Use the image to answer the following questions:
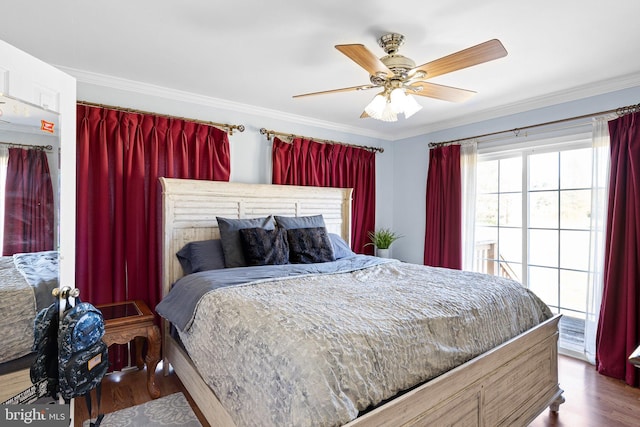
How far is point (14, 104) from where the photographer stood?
130 centimetres

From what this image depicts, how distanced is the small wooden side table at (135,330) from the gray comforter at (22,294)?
2.71 feet

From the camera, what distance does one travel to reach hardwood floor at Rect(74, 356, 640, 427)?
2135 millimetres

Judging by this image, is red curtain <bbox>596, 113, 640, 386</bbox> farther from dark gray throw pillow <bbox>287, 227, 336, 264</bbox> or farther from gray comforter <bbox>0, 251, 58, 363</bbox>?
gray comforter <bbox>0, 251, 58, 363</bbox>

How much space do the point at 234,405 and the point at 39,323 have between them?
0.93 m

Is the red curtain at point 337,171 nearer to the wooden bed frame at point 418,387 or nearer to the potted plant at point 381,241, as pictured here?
the potted plant at point 381,241

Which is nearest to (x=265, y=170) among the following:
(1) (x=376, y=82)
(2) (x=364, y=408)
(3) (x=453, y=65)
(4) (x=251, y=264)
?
(4) (x=251, y=264)

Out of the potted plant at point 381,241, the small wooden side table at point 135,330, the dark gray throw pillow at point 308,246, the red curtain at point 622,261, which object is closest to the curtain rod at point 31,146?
the small wooden side table at point 135,330

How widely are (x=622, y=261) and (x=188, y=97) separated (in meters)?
4.00

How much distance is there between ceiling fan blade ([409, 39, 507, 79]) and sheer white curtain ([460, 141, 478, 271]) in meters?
2.08

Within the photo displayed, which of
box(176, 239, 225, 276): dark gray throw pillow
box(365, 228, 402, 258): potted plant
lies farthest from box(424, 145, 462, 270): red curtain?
box(176, 239, 225, 276): dark gray throw pillow

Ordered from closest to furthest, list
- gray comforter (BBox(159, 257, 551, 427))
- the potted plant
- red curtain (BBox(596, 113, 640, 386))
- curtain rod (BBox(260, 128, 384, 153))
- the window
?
gray comforter (BBox(159, 257, 551, 427)) < red curtain (BBox(596, 113, 640, 386)) < the window < curtain rod (BBox(260, 128, 384, 153)) < the potted plant

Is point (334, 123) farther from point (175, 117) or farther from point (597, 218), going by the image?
point (597, 218)

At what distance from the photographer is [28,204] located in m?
1.42

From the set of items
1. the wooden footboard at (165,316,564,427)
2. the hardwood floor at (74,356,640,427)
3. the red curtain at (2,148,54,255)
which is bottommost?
the hardwood floor at (74,356,640,427)
